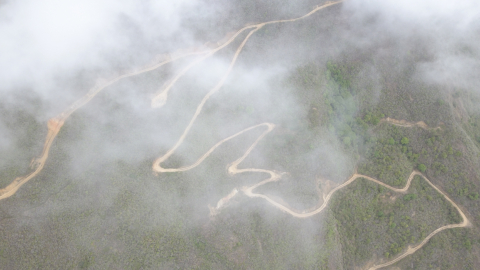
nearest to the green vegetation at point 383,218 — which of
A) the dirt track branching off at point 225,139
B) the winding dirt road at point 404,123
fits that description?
the dirt track branching off at point 225,139

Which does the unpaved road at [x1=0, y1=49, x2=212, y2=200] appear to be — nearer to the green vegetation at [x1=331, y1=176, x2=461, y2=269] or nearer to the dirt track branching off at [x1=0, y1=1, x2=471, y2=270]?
the dirt track branching off at [x1=0, y1=1, x2=471, y2=270]

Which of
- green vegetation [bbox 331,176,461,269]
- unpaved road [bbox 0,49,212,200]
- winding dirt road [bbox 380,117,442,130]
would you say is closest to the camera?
unpaved road [bbox 0,49,212,200]

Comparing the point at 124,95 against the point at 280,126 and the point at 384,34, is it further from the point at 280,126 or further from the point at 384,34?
the point at 384,34

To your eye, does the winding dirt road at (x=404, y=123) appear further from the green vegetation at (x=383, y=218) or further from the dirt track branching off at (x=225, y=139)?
the green vegetation at (x=383, y=218)

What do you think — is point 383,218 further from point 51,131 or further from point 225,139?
point 51,131

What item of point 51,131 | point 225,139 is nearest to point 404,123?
point 225,139

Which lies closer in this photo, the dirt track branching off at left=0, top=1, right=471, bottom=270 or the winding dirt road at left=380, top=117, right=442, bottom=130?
the dirt track branching off at left=0, top=1, right=471, bottom=270

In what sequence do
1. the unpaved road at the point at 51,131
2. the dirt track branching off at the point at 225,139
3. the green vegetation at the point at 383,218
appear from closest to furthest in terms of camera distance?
the unpaved road at the point at 51,131 → the dirt track branching off at the point at 225,139 → the green vegetation at the point at 383,218

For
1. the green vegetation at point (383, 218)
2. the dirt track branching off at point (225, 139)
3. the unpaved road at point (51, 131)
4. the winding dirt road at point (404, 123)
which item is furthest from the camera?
the winding dirt road at point (404, 123)

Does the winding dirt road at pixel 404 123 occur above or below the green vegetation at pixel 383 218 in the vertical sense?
above

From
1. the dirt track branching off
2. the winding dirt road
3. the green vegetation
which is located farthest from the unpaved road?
the winding dirt road

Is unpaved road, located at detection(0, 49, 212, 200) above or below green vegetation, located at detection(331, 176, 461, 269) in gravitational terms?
above

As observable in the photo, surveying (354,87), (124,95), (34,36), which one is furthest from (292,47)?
(34,36)
